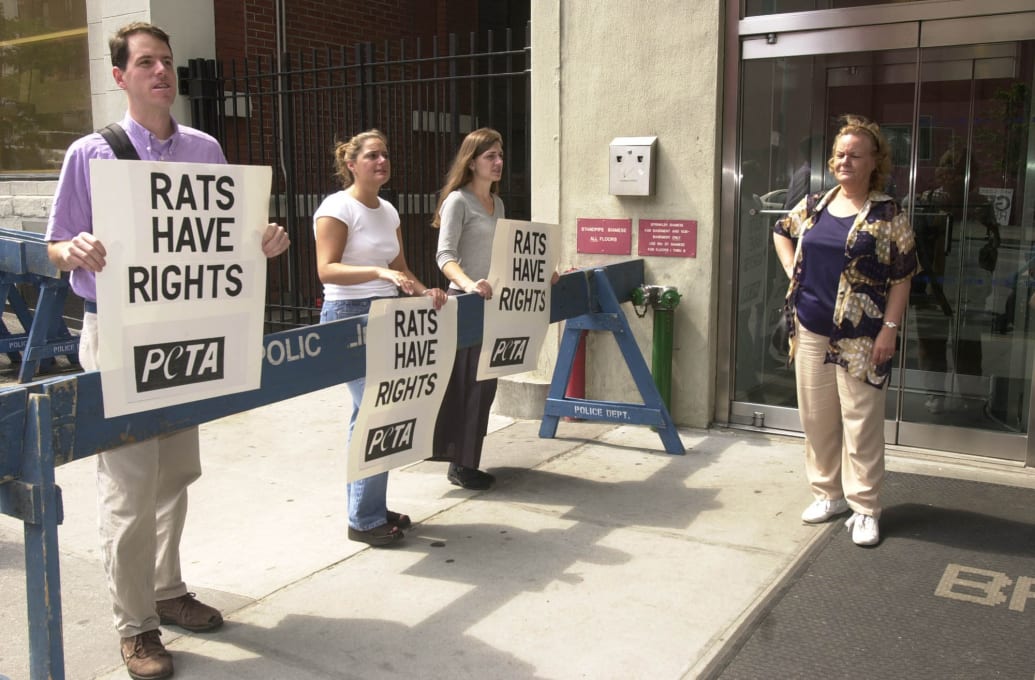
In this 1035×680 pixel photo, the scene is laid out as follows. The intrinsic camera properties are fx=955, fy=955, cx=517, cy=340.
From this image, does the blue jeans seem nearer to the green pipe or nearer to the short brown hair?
the short brown hair

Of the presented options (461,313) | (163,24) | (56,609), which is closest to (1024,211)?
(461,313)

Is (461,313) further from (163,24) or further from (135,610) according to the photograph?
(163,24)

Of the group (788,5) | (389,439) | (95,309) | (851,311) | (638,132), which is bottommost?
(389,439)

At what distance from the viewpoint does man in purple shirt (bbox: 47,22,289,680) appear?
3.09 metres

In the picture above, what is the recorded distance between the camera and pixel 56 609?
8.51ft

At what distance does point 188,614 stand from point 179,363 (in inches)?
45.2

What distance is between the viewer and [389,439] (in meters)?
4.06

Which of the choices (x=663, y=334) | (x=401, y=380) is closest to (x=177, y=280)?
(x=401, y=380)

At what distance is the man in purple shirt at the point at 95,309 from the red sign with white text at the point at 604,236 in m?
3.48

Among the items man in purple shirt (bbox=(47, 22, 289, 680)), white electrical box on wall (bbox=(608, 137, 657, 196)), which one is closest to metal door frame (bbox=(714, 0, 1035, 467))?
white electrical box on wall (bbox=(608, 137, 657, 196))

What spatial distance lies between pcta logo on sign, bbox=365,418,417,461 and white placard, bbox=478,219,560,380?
0.75m

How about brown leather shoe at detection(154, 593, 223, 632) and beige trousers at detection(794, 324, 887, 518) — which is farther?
beige trousers at detection(794, 324, 887, 518)

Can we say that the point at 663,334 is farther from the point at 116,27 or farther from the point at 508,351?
the point at 116,27

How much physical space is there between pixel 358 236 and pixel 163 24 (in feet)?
18.9
